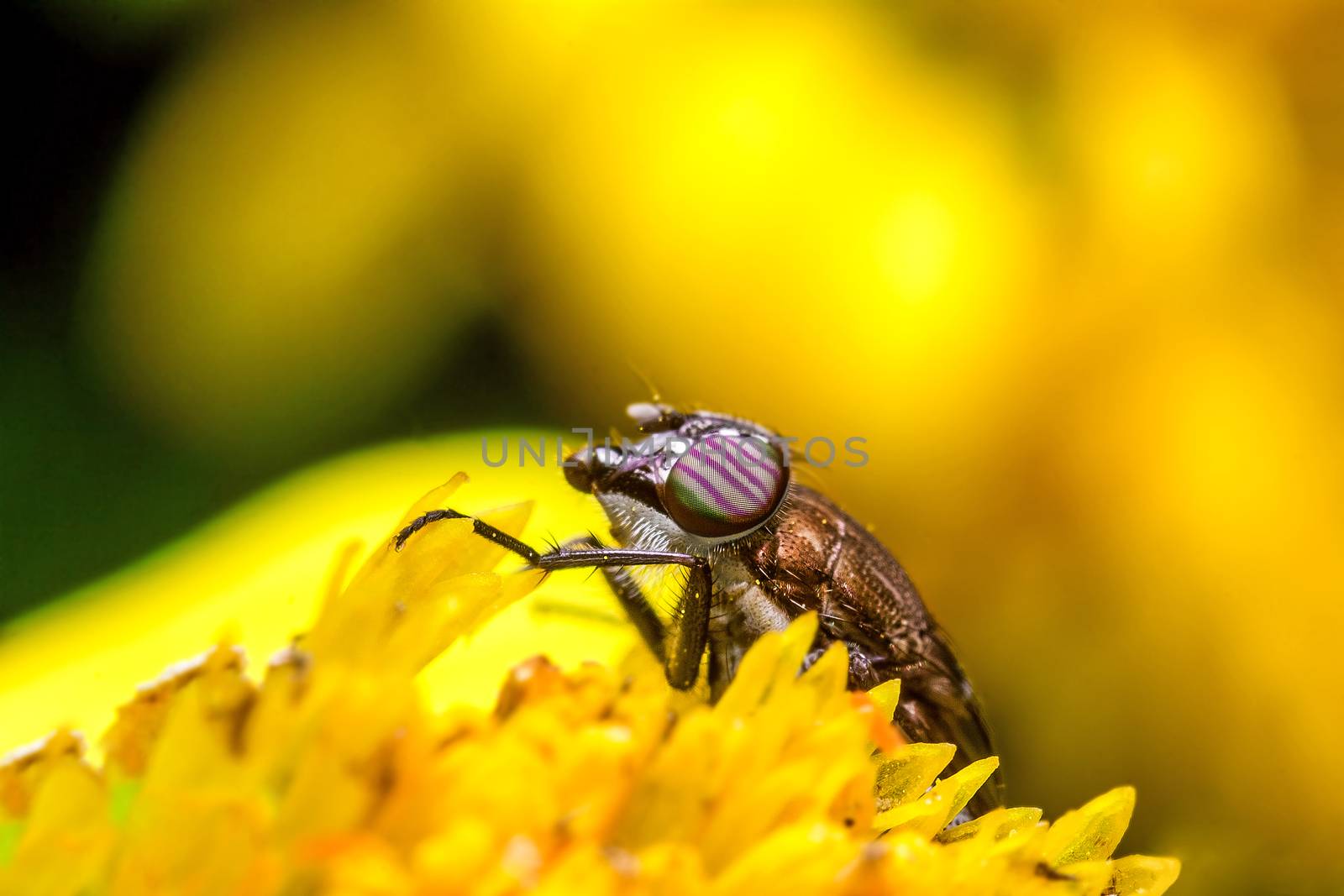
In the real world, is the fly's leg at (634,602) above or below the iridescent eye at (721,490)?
below

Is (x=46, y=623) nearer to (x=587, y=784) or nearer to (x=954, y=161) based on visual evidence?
(x=587, y=784)

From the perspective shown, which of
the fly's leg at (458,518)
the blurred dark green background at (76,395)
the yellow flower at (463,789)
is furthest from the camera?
the blurred dark green background at (76,395)

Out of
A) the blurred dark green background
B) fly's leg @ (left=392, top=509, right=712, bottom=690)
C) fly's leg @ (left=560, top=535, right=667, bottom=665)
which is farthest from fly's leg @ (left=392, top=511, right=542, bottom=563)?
the blurred dark green background

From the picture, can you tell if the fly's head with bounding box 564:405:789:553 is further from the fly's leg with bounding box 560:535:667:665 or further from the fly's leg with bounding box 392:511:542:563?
the fly's leg with bounding box 392:511:542:563

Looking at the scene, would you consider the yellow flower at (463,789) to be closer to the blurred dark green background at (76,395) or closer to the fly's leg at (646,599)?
the fly's leg at (646,599)

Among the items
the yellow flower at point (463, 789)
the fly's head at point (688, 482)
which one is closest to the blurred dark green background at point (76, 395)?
the fly's head at point (688, 482)

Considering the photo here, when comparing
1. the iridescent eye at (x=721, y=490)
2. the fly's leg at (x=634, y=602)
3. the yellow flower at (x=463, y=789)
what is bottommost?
the fly's leg at (x=634, y=602)
